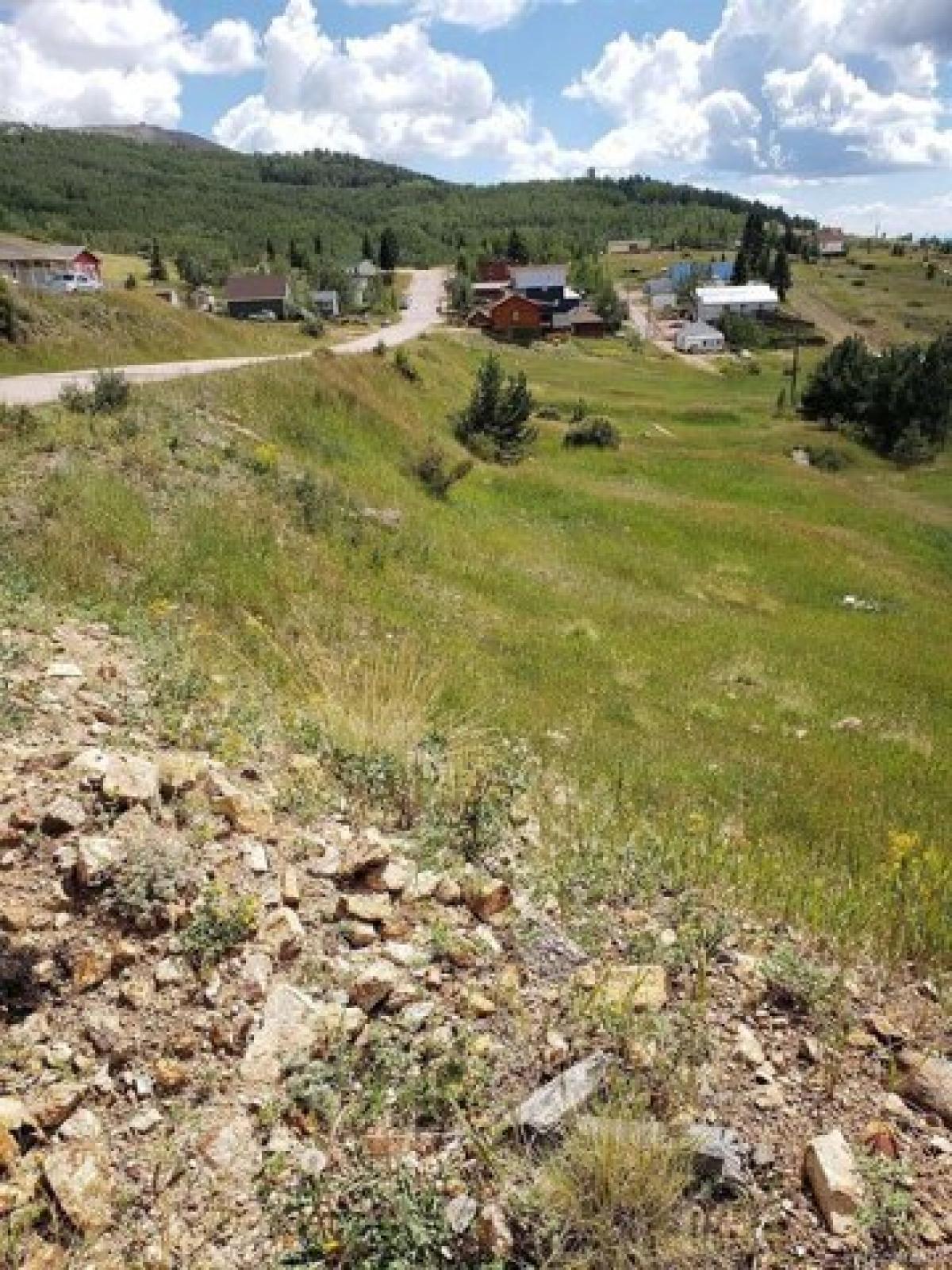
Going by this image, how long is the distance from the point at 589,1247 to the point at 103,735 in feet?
15.7

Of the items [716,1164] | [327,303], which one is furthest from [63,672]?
[327,303]

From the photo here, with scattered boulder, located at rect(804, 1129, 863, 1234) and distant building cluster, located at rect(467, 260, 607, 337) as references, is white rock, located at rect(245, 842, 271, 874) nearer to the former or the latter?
scattered boulder, located at rect(804, 1129, 863, 1234)

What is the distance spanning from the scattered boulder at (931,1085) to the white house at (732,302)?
485ft

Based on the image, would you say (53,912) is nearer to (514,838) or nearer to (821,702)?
(514,838)

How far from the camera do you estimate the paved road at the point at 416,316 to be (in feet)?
213

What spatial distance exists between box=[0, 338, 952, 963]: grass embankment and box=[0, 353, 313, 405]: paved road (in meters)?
2.17

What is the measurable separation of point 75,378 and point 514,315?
9055 cm

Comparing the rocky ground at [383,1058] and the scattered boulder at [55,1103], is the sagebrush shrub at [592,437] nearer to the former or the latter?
the rocky ground at [383,1058]

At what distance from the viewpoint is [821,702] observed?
18.2 metres

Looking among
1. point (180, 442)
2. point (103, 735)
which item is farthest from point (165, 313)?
point (103, 735)

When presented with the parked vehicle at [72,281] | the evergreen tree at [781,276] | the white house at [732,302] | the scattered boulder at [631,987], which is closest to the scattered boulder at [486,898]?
the scattered boulder at [631,987]

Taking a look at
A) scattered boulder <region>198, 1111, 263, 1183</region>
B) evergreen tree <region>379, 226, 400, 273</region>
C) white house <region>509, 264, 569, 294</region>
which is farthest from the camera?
evergreen tree <region>379, 226, 400, 273</region>

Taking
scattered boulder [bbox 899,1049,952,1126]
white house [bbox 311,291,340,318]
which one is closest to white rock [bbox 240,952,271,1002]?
scattered boulder [bbox 899,1049,952,1126]

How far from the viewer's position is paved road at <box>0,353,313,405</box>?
22.6 metres
